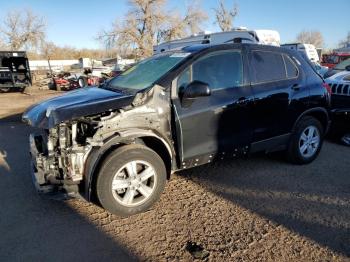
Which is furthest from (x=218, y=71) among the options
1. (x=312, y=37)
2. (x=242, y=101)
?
(x=312, y=37)

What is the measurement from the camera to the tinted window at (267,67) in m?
4.30

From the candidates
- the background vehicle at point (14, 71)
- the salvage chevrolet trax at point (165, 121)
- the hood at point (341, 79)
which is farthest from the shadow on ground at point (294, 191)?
the background vehicle at point (14, 71)

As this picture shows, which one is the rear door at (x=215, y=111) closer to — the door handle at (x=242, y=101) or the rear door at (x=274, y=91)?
the door handle at (x=242, y=101)

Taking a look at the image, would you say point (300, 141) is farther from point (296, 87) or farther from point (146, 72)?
point (146, 72)

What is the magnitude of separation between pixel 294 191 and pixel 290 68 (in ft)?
5.97

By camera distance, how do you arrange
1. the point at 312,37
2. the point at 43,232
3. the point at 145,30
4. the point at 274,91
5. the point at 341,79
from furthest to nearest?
the point at 312,37 < the point at 145,30 < the point at 341,79 < the point at 274,91 < the point at 43,232

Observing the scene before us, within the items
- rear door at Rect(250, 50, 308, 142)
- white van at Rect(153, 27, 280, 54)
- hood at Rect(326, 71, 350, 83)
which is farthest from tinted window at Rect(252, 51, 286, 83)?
white van at Rect(153, 27, 280, 54)

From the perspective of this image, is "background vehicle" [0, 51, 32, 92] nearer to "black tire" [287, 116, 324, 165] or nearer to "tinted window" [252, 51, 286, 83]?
"tinted window" [252, 51, 286, 83]

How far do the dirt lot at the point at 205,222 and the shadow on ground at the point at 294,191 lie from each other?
0.01 metres

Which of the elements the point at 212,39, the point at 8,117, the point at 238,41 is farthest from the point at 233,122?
the point at 212,39

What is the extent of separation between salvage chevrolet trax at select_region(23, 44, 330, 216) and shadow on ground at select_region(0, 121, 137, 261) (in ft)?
1.20

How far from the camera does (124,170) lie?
3.44m

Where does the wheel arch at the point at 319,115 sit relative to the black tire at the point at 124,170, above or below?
above

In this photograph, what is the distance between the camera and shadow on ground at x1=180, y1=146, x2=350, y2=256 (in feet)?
10.6
